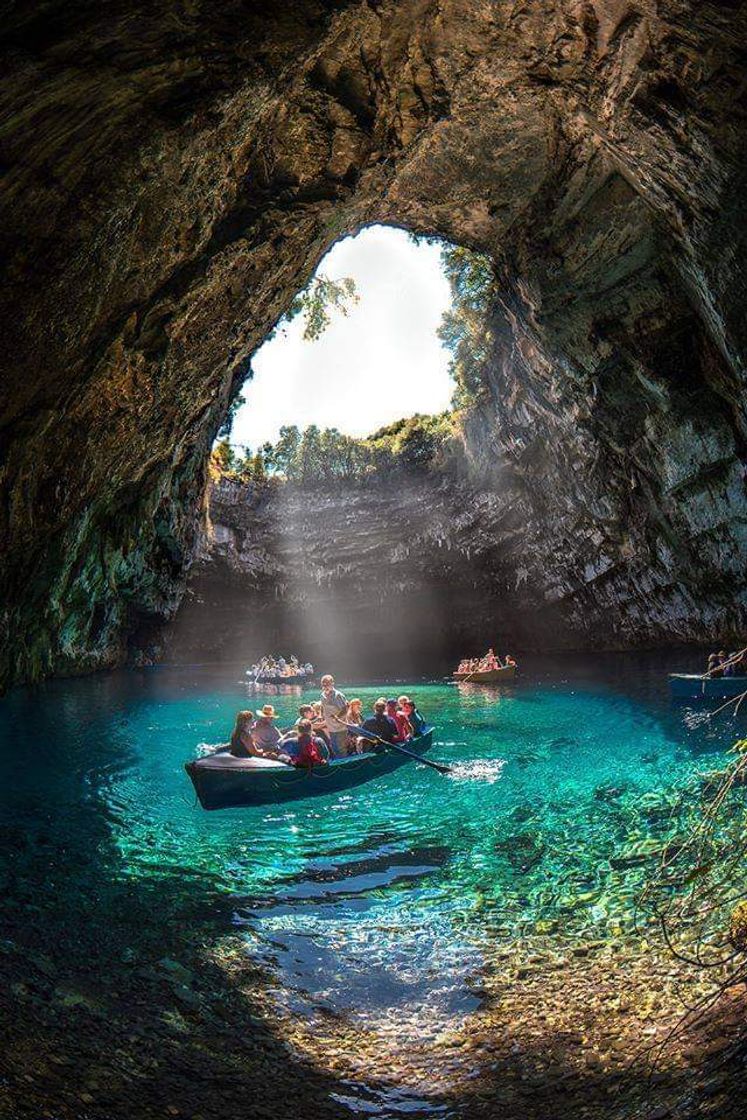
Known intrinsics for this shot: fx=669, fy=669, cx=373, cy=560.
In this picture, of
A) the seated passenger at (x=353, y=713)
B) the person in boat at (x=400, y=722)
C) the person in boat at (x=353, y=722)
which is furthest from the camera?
the seated passenger at (x=353, y=713)

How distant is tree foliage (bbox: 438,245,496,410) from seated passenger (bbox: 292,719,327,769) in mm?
14609

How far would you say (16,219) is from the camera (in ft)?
22.0

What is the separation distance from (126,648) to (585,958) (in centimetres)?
3218

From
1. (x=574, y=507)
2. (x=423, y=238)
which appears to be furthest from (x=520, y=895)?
(x=574, y=507)

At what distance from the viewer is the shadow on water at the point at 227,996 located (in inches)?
138

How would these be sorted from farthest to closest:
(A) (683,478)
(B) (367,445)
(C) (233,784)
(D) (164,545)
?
(B) (367,445)
(D) (164,545)
(A) (683,478)
(C) (233,784)

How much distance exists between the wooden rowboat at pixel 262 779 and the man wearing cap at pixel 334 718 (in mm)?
669

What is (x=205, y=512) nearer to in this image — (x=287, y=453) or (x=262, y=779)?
(x=287, y=453)

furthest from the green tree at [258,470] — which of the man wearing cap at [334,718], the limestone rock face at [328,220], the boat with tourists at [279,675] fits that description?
the man wearing cap at [334,718]

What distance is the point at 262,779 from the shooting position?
9.41m

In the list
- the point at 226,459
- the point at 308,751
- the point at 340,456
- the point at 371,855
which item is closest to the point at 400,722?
the point at 308,751

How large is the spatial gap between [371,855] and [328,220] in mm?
11247

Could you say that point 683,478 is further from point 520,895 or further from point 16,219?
point 16,219

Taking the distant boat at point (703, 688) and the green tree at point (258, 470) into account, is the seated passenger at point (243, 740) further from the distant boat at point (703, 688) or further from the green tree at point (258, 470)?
the green tree at point (258, 470)
